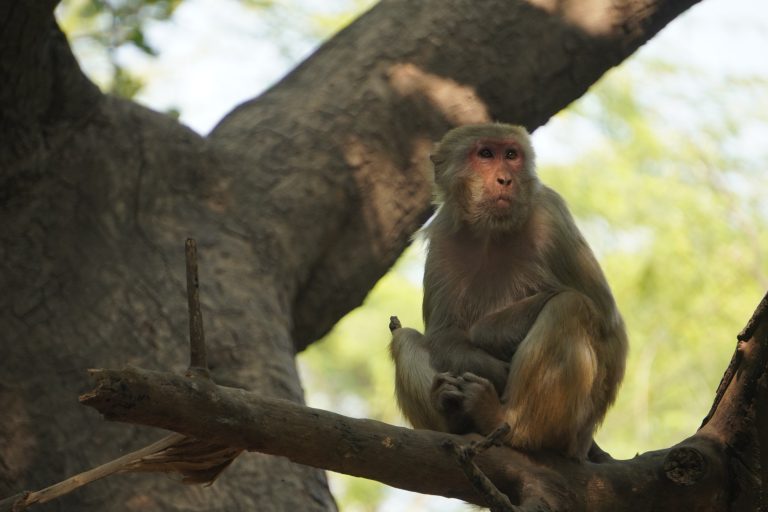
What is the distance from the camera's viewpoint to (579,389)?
178 inches

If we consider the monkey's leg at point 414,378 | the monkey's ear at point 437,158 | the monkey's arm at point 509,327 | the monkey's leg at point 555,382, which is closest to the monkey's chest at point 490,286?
the monkey's arm at point 509,327

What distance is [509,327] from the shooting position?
191 inches

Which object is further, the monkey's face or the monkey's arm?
the monkey's face

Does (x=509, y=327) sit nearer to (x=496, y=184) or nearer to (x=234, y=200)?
(x=496, y=184)

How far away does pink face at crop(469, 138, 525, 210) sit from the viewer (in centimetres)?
510

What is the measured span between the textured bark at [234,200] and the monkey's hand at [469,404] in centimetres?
90

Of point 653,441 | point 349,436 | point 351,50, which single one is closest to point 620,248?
point 653,441

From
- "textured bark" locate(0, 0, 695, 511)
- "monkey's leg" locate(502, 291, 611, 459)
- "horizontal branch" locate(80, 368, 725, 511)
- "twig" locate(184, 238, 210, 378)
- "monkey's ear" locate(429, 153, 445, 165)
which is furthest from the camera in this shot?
"monkey's ear" locate(429, 153, 445, 165)

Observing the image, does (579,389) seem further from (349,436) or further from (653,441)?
(653,441)

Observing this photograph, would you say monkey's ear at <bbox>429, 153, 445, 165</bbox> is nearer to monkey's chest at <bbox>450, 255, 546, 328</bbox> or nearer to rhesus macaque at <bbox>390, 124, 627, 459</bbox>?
rhesus macaque at <bbox>390, 124, 627, 459</bbox>

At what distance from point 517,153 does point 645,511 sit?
1.84 meters

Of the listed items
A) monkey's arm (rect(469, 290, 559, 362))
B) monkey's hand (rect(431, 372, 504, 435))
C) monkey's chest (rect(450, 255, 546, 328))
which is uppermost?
monkey's chest (rect(450, 255, 546, 328))

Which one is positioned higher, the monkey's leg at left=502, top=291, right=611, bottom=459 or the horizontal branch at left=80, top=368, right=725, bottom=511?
the monkey's leg at left=502, top=291, right=611, bottom=459

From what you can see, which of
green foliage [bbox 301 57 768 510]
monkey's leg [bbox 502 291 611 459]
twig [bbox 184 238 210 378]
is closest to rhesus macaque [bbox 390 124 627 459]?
monkey's leg [bbox 502 291 611 459]
